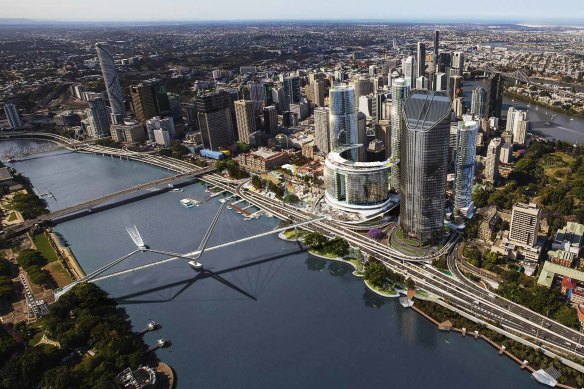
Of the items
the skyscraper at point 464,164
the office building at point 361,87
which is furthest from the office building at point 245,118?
the skyscraper at point 464,164

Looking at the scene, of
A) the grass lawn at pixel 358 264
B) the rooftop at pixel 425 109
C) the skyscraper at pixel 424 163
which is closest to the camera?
the rooftop at pixel 425 109

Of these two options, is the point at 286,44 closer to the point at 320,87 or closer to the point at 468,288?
the point at 320,87

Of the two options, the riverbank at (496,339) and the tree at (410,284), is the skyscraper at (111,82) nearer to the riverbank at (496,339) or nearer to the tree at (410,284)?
the tree at (410,284)

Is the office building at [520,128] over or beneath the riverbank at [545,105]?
over

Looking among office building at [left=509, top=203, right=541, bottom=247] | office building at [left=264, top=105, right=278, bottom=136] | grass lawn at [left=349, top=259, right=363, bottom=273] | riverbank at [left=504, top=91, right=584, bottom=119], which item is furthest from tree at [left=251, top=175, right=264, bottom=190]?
riverbank at [left=504, top=91, right=584, bottom=119]

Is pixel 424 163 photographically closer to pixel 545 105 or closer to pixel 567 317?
pixel 567 317

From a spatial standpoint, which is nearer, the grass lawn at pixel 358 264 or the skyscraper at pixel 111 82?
the grass lawn at pixel 358 264

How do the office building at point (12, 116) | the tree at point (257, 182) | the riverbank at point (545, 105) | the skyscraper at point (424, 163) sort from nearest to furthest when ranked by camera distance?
the skyscraper at point (424, 163) → the tree at point (257, 182) → the riverbank at point (545, 105) → the office building at point (12, 116)

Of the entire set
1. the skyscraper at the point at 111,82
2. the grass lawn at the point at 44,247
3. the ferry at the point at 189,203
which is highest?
the skyscraper at the point at 111,82
